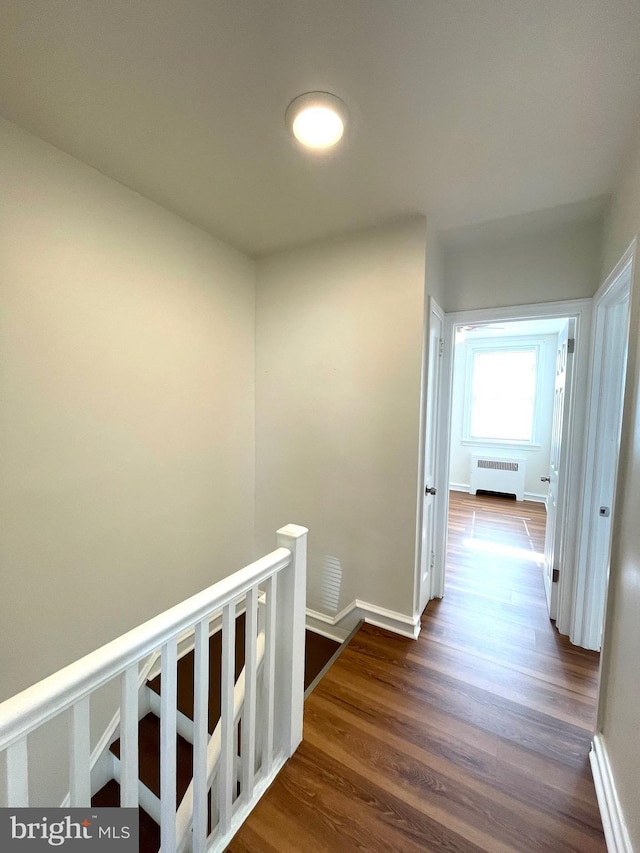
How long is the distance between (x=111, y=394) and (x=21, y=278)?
605mm

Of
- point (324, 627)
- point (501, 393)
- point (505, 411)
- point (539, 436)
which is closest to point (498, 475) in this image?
point (539, 436)

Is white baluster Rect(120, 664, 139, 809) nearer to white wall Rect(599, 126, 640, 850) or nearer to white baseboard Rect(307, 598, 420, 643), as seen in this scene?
white wall Rect(599, 126, 640, 850)

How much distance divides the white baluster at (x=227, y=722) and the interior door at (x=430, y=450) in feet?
4.72

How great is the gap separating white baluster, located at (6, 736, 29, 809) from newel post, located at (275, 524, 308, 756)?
85 cm

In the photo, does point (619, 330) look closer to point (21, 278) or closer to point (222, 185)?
point (222, 185)

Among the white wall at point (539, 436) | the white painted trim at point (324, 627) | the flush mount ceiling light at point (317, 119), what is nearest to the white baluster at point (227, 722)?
the white painted trim at point (324, 627)

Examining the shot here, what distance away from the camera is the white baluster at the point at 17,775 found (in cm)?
65

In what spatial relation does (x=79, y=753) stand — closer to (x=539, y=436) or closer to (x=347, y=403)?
(x=347, y=403)

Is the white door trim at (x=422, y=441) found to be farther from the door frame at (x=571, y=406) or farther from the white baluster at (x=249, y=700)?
the white baluster at (x=249, y=700)

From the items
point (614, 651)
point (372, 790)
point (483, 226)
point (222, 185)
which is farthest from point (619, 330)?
point (372, 790)

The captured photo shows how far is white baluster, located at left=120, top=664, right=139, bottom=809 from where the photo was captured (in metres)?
0.84

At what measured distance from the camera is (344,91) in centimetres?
119

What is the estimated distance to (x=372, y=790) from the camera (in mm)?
1294

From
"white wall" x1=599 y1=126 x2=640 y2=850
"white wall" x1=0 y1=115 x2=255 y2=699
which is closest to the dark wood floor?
"white wall" x1=599 y1=126 x2=640 y2=850
